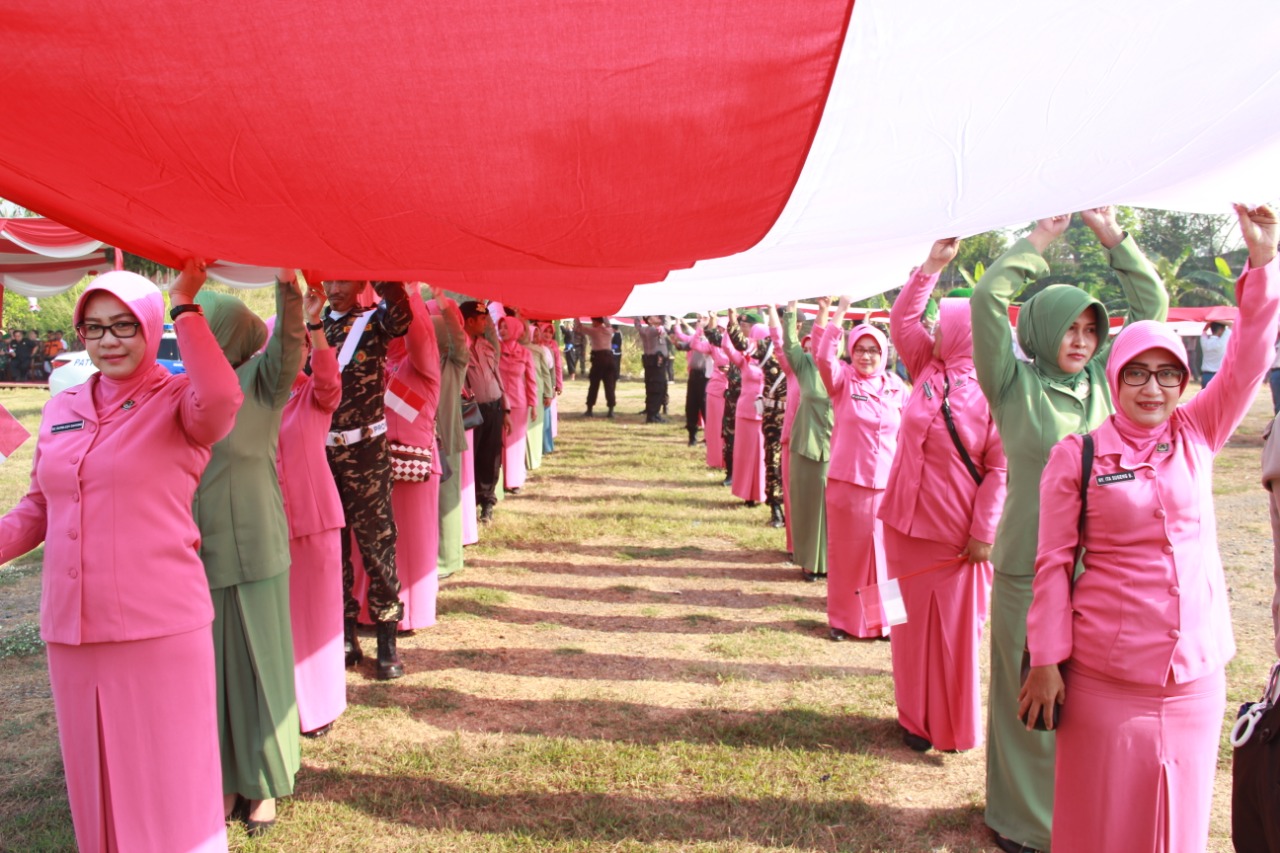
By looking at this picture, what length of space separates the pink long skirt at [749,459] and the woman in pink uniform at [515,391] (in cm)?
254

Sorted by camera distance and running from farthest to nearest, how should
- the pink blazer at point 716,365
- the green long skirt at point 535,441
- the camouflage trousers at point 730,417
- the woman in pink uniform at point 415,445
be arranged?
the green long skirt at point 535,441 → the pink blazer at point 716,365 → the camouflage trousers at point 730,417 → the woman in pink uniform at point 415,445

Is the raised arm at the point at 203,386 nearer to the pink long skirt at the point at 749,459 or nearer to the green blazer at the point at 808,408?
the green blazer at the point at 808,408

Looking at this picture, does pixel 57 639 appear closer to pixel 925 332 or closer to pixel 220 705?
pixel 220 705

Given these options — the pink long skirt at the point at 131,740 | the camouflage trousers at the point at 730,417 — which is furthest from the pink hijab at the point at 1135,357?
the camouflage trousers at the point at 730,417

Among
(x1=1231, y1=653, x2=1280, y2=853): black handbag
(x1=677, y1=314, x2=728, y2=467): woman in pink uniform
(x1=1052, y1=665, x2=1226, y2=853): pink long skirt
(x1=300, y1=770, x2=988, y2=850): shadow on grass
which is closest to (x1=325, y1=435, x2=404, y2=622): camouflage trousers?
(x1=300, y1=770, x2=988, y2=850): shadow on grass

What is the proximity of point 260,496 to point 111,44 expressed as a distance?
6.52ft

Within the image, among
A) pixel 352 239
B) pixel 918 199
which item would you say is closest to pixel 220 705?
pixel 352 239

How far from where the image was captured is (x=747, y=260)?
3.46 m

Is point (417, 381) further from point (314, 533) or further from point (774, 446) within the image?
point (774, 446)

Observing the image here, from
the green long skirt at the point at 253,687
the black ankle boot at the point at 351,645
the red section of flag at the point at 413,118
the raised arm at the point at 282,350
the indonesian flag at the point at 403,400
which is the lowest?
the black ankle boot at the point at 351,645

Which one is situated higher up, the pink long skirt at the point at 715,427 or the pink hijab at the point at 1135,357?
the pink hijab at the point at 1135,357

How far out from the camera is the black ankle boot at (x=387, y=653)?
514cm

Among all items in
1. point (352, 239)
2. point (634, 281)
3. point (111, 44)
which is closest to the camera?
point (111, 44)

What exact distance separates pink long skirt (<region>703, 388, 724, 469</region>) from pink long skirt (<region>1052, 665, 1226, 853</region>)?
10.9m
